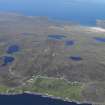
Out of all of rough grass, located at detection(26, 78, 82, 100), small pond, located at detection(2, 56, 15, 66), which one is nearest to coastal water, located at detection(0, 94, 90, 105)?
rough grass, located at detection(26, 78, 82, 100)

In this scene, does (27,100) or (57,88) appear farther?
(57,88)

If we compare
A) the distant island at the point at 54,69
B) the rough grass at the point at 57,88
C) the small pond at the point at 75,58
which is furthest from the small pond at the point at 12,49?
the rough grass at the point at 57,88

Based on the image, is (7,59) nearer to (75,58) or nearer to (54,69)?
(54,69)

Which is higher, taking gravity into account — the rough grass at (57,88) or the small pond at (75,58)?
the small pond at (75,58)

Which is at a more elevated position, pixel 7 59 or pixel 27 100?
pixel 7 59

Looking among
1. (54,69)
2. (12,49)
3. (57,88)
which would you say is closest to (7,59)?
(12,49)

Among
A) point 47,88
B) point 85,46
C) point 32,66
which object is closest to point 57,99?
point 47,88

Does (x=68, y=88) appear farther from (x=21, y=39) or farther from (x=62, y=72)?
(x=21, y=39)

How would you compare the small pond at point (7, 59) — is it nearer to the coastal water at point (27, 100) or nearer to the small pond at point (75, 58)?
the small pond at point (75, 58)
